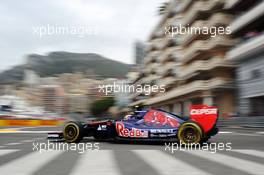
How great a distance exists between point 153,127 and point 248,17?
21907 mm

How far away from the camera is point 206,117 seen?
1047 cm

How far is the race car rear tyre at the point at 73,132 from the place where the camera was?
11.3m

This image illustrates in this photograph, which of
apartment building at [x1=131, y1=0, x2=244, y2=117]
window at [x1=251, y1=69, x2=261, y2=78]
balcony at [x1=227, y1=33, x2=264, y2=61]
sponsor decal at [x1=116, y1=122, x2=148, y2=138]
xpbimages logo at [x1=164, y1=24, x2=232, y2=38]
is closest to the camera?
sponsor decal at [x1=116, y1=122, x2=148, y2=138]

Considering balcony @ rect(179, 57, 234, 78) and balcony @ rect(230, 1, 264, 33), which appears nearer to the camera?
balcony @ rect(230, 1, 264, 33)

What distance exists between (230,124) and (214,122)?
1866cm

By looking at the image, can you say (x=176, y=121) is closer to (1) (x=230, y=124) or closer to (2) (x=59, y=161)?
(2) (x=59, y=161)

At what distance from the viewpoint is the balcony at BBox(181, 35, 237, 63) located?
35531 millimetres

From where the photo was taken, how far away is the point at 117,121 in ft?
36.3

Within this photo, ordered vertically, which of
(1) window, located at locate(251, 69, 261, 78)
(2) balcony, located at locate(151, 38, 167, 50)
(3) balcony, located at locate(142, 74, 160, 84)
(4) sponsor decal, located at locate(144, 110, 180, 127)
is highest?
(2) balcony, located at locate(151, 38, 167, 50)

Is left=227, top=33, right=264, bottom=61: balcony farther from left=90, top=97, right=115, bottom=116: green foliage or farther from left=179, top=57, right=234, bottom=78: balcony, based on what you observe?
left=90, top=97, right=115, bottom=116: green foliage

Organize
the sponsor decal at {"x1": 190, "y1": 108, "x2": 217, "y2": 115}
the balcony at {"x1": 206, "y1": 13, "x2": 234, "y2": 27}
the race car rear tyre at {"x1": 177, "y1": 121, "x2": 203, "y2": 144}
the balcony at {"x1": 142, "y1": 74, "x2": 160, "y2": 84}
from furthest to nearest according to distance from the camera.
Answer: the balcony at {"x1": 142, "y1": 74, "x2": 160, "y2": 84} → the balcony at {"x1": 206, "y1": 13, "x2": 234, "y2": 27} → the sponsor decal at {"x1": 190, "y1": 108, "x2": 217, "y2": 115} → the race car rear tyre at {"x1": 177, "y1": 121, "x2": 203, "y2": 144}

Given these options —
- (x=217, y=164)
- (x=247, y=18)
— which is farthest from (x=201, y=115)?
(x=247, y=18)

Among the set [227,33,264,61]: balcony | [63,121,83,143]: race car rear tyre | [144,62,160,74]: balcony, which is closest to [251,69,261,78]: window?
[227,33,264,61]: balcony

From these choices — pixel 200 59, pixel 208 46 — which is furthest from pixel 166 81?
pixel 208 46
